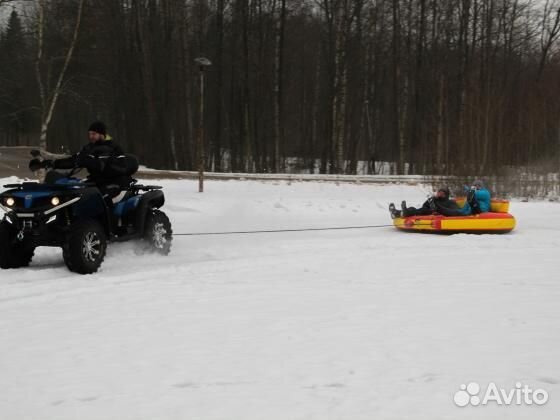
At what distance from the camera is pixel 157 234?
9.55 meters

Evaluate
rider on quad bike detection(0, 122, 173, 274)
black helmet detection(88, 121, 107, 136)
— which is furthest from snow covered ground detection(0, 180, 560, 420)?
black helmet detection(88, 121, 107, 136)

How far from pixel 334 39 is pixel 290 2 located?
3290 millimetres

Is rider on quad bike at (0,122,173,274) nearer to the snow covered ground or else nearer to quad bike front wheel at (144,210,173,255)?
quad bike front wheel at (144,210,173,255)

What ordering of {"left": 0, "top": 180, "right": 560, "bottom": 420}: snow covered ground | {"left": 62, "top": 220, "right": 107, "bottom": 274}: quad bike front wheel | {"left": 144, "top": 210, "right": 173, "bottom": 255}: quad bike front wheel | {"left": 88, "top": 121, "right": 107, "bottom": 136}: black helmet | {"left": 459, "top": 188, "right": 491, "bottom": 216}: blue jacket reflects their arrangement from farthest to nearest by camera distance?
{"left": 459, "top": 188, "right": 491, "bottom": 216}: blue jacket → {"left": 144, "top": 210, "right": 173, "bottom": 255}: quad bike front wheel → {"left": 88, "top": 121, "right": 107, "bottom": 136}: black helmet → {"left": 62, "top": 220, "right": 107, "bottom": 274}: quad bike front wheel → {"left": 0, "top": 180, "right": 560, "bottom": 420}: snow covered ground

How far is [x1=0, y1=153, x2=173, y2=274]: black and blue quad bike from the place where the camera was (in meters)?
7.68

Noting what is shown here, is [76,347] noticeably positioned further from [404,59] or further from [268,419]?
[404,59]

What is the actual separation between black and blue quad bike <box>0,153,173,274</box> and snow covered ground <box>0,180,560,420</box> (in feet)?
0.99

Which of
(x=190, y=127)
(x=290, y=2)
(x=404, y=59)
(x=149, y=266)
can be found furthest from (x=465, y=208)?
(x=404, y=59)

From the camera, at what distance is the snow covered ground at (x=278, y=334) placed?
3807 millimetres

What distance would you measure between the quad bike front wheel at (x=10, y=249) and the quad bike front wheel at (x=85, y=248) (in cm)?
78

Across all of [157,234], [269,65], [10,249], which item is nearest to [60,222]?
[10,249]

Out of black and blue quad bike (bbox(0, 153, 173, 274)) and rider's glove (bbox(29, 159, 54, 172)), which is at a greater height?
rider's glove (bbox(29, 159, 54, 172))

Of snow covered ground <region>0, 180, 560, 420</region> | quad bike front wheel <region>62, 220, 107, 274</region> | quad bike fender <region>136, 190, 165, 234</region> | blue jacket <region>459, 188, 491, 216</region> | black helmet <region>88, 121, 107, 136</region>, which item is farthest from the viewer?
blue jacket <region>459, 188, 491, 216</region>

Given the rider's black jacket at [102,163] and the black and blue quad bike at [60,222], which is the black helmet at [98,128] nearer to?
the rider's black jacket at [102,163]
